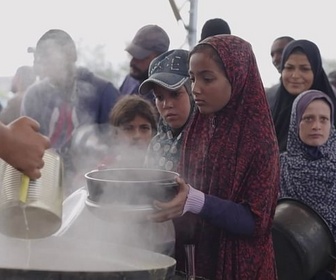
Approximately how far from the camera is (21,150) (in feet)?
5.35

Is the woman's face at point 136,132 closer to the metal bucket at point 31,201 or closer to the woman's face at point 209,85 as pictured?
the woman's face at point 209,85

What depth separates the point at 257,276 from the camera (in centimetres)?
224

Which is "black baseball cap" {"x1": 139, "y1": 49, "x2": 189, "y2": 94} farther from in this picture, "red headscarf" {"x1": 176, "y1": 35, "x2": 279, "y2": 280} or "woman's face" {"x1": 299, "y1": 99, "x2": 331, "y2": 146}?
"woman's face" {"x1": 299, "y1": 99, "x2": 331, "y2": 146}

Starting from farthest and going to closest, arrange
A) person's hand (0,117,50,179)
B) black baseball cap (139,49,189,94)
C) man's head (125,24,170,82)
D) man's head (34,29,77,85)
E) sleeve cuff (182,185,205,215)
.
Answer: man's head (125,24,170,82) < man's head (34,29,77,85) < black baseball cap (139,49,189,94) < sleeve cuff (182,185,205,215) < person's hand (0,117,50,179)

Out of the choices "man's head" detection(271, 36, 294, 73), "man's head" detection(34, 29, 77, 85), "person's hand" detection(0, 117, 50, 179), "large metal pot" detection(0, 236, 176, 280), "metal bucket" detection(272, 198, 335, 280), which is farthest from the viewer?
"man's head" detection(271, 36, 294, 73)

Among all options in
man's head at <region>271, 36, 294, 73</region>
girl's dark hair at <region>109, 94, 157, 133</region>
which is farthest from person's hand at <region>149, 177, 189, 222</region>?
man's head at <region>271, 36, 294, 73</region>

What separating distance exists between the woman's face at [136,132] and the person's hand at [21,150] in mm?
1662

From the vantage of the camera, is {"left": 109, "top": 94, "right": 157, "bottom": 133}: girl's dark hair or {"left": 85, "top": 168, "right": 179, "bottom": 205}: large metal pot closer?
{"left": 85, "top": 168, "right": 179, "bottom": 205}: large metal pot

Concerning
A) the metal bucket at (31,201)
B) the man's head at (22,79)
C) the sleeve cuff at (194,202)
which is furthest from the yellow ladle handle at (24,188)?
the man's head at (22,79)

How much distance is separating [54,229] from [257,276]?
83cm

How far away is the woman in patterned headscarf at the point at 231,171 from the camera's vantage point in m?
2.15

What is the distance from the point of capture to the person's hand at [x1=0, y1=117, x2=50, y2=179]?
162 centimetres

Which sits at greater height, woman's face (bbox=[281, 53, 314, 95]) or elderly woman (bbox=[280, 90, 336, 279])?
woman's face (bbox=[281, 53, 314, 95])

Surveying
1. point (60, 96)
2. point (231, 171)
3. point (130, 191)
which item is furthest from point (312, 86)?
point (130, 191)
